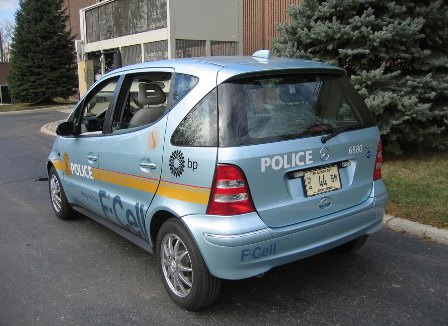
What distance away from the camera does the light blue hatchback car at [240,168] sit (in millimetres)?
2918

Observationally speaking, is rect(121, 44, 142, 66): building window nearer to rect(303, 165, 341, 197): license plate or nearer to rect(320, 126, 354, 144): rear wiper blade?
rect(320, 126, 354, 144): rear wiper blade

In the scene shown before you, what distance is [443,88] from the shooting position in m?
6.83

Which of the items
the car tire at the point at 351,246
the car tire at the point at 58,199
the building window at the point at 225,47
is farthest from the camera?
the building window at the point at 225,47

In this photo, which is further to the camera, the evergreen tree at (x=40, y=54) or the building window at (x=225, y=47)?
the evergreen tree at (x=40, y=54)

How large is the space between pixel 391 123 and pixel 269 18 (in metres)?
7.22

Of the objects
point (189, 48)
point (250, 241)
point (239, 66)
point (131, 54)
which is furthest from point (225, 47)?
point (250, 241)

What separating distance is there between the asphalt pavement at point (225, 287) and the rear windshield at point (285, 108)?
1.22 m

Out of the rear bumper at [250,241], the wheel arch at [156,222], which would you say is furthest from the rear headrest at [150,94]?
the rear bumper at [250,241]

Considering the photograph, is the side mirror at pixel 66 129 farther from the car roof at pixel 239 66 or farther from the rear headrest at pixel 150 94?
the car roof at pixel 239 66

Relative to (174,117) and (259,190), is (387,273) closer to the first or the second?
(259,190)

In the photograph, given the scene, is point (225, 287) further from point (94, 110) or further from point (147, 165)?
point (94, 110)

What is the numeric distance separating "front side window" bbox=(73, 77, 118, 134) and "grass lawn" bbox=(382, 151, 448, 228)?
10.6 feet

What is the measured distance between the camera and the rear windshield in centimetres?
297

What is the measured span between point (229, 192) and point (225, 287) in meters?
1.10
